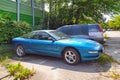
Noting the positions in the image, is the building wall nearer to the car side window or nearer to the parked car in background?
the car side window

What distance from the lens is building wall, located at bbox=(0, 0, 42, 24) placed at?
1324cm

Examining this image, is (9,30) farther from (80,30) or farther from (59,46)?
(59,46)

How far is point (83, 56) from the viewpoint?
22.5 ft

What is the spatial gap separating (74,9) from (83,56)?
509 inches

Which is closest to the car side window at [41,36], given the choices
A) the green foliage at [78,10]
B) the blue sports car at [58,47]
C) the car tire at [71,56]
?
the blue sports car at [58,47]

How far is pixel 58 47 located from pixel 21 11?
359 inches

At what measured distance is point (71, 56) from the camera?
714 centimetres

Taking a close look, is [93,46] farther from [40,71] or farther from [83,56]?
[40,71]

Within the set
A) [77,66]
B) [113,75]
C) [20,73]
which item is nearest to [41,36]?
[77,66]

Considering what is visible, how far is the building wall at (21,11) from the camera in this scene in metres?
13.2

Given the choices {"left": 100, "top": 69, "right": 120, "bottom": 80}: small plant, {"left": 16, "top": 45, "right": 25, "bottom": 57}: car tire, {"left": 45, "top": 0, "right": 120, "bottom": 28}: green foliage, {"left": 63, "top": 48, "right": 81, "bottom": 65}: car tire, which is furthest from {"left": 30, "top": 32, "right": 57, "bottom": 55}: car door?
{"left": 45, "top": 0, "right": 120, "bottom": 28}: green foliage

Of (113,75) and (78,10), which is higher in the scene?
(78,10)

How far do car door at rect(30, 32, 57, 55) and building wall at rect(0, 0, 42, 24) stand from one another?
562 cm

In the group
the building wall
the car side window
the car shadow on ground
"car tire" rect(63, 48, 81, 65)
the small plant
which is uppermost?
the building wall
